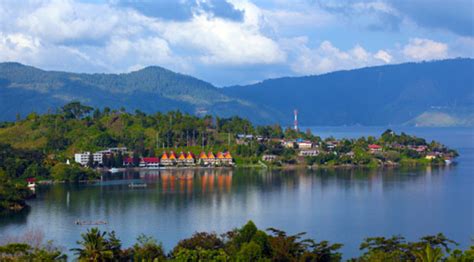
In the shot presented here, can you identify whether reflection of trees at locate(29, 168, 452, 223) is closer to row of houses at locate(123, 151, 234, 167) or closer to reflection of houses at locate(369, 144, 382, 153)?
row of houses at locate(123, 151, 234, 167)

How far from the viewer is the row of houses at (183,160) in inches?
2450

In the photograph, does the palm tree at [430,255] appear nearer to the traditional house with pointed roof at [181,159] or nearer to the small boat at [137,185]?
the small boat at [137,185]

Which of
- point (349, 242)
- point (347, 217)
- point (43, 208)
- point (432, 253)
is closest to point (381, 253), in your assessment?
point (432, 253)

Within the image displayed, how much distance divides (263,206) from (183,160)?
1007 inches

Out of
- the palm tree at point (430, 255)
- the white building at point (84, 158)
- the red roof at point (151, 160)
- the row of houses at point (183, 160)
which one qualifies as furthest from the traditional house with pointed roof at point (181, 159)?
the palm tree at point (430, 255)

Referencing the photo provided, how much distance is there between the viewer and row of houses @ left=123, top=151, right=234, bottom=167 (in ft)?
204

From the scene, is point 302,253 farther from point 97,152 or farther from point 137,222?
point 97,152

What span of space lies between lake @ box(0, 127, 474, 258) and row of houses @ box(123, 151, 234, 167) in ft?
22.0

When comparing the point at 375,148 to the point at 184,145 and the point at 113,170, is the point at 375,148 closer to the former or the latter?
the point at 184,145

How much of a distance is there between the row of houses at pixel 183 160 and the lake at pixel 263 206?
6.70 m

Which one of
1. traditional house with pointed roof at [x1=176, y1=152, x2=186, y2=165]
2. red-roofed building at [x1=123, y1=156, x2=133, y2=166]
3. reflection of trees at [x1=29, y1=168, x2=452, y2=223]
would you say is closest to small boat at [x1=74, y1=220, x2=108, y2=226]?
reflection of trees at [x1=29, y1=168, x2=452, y2=223]

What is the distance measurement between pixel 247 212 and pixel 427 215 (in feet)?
27.8

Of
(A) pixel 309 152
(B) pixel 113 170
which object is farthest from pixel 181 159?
(A) pixel 309 152

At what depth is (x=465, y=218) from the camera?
35031mm
